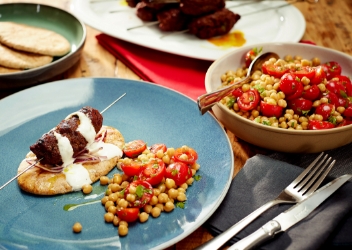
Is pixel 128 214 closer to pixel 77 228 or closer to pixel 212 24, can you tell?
pixel 77 228

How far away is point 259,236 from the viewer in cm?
212

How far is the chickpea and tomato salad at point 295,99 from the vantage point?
2832mm

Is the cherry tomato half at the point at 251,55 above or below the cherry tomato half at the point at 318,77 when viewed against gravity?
below

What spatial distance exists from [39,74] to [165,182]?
1705 millimetres

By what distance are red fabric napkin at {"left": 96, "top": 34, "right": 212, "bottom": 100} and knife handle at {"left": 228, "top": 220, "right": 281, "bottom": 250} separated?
65.3 inches

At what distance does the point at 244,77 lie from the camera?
11.1 ft

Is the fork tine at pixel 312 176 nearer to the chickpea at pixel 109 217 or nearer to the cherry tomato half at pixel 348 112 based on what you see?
the cherry tomato half at pixel 348 112

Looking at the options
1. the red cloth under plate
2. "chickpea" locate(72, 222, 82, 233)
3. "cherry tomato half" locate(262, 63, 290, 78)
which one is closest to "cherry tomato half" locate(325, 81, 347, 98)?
"cherry tomato half" locate(262, 63, 290, 78)

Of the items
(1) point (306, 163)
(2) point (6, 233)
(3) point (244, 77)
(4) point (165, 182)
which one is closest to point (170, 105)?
(3) point (244, 77)

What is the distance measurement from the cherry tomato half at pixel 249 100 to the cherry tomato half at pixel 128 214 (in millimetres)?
1113

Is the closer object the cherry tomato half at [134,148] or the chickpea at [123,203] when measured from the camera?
the chickpea at [123,203]

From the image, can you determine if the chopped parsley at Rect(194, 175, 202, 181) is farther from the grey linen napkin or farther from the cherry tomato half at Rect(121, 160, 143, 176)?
the cherry tomato half at Rect(121, 160, 143, 176)

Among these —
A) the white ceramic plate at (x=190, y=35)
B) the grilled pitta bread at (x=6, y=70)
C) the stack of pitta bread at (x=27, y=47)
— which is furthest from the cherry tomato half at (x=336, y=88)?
the grilled pitta bread at (x=6, y=70)

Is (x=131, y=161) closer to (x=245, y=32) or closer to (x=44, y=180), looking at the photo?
(x=44, y=180)
